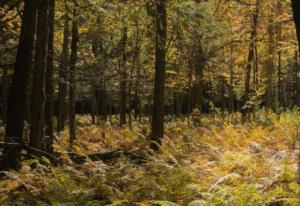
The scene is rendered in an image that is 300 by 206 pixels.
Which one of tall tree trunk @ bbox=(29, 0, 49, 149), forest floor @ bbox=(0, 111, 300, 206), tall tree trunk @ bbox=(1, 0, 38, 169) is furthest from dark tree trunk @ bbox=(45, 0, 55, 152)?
tall tree trunk @ bbox=(1, 0, 38, 169)

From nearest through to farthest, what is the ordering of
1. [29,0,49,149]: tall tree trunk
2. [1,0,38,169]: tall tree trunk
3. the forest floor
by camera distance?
the forest floor
[1,0,38,169]: tall tree trunk
[29,0,49,149]: tall tree trunk

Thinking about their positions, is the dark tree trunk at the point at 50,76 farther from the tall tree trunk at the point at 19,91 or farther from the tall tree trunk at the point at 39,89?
the tall tree trunk at the point at 19,91

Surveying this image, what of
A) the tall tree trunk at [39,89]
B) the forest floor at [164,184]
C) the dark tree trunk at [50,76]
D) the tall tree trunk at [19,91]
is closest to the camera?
the forest floor at [164,184]

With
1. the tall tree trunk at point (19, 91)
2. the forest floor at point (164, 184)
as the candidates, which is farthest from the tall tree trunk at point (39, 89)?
the forest floor at point (164, 184)

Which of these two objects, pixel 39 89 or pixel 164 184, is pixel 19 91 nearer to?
pixel 39 89

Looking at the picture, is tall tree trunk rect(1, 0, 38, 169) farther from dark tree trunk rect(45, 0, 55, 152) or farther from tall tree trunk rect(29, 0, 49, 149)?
dark tree trunk rect(45, 0, 55, 152)

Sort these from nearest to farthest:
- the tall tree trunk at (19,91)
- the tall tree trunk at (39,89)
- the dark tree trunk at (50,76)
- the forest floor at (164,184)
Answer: the forest floor at (164,184)
the tall tree trunk at (19,91)
the tall tree trunk at (39,89)
the dark tree trunk at (50,76)

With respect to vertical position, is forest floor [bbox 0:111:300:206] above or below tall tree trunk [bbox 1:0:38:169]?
below

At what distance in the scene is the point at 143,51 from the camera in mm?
27703

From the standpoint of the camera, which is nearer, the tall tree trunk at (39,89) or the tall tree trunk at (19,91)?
the tall tree trunk at (19,91)

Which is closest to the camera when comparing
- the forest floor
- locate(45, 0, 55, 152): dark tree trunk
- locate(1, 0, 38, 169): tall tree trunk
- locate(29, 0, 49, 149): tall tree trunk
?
the forest floor

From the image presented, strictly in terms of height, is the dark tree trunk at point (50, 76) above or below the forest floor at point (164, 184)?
above

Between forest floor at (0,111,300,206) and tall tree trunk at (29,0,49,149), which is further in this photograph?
tall tree trunk at (29,0,49,149)

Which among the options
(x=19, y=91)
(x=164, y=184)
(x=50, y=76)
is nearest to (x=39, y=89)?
(x=19, y=91)
